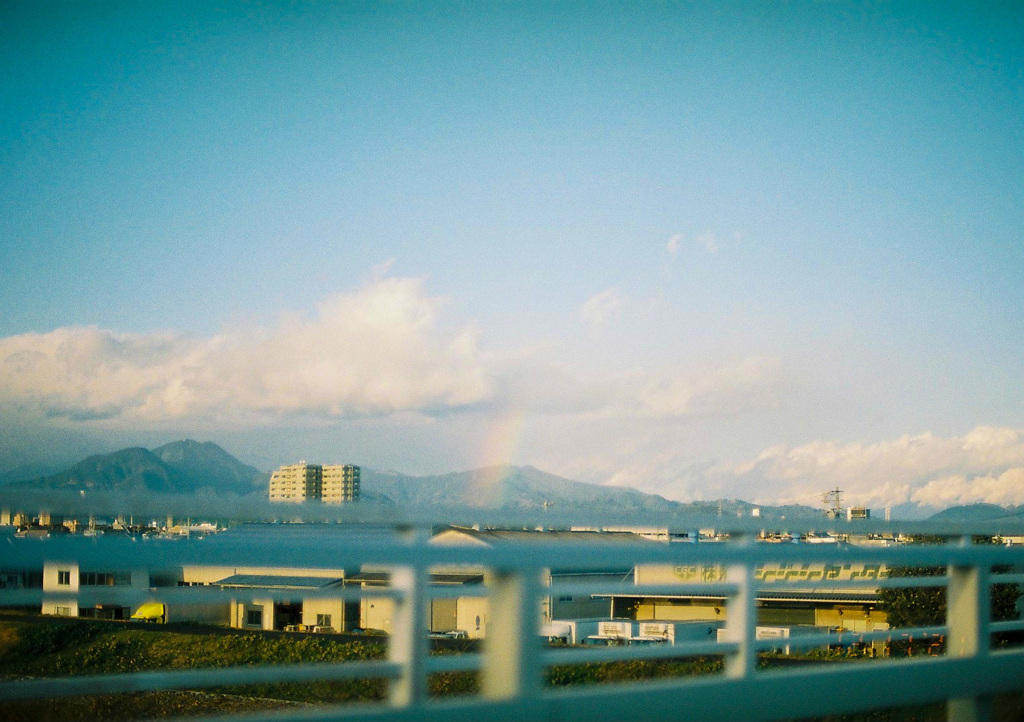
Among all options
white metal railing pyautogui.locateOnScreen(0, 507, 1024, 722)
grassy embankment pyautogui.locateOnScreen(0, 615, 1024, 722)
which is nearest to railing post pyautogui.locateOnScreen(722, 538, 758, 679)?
white metal railing pyautogui.locateOnScreen(0, 507, 1024, 722)

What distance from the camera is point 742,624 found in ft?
21.2

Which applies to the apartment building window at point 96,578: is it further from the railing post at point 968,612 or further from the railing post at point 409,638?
the railing post at point 968,612

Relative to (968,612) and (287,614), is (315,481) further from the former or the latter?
(968,612)

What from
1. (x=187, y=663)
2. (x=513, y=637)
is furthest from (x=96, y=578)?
(x=187, y=663)

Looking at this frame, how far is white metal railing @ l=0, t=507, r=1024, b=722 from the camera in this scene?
4.37m

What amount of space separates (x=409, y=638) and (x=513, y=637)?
467mm

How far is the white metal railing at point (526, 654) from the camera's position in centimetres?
437

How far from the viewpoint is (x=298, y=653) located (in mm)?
30812

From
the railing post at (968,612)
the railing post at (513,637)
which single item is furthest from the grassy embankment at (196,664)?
the railing post at (513,637)

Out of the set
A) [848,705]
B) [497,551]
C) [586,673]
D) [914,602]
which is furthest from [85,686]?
[914,602]

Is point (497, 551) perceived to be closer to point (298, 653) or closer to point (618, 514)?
point (618, 514)

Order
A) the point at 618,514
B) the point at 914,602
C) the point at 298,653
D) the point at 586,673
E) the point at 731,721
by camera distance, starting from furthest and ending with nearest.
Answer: the point at 914,602, the point at 298,653, the point at 586,673, the point at 618,514, the point at 731,721

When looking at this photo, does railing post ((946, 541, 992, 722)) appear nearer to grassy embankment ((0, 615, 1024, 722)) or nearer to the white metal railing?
the white metal railing

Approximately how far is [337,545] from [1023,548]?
5.51 metres
